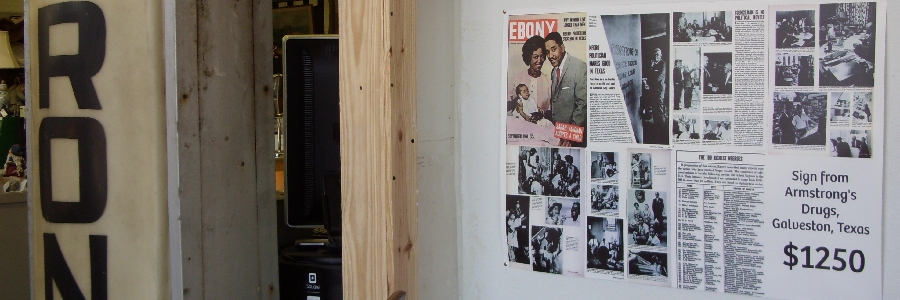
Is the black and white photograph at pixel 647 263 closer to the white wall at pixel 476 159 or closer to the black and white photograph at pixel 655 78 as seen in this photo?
the white wall at pixel 476 159

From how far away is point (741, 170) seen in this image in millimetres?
1062

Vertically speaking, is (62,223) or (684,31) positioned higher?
(684,31)

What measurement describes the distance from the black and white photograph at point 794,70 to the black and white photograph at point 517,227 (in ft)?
1.72

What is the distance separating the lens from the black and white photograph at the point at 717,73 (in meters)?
1.06

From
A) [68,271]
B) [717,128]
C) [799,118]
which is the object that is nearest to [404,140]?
[717,128]

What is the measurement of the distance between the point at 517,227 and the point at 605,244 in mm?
184

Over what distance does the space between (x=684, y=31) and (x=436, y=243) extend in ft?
2.18

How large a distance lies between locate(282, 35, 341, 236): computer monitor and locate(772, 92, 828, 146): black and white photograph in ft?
3.19

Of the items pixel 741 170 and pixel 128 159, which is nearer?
pixel 741 170

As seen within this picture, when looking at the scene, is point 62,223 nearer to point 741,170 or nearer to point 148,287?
point 148,287

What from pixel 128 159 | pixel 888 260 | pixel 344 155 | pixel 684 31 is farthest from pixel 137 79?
pixel 888 260

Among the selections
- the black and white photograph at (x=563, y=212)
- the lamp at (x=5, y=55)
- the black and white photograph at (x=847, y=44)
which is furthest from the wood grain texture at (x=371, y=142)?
the lamp at (x=5, y=55)

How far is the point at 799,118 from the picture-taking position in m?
1.02

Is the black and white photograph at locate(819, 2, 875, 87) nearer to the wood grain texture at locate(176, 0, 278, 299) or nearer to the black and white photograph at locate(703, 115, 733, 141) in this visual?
the black and white photograph at locate(703, 115, 733, 141)
